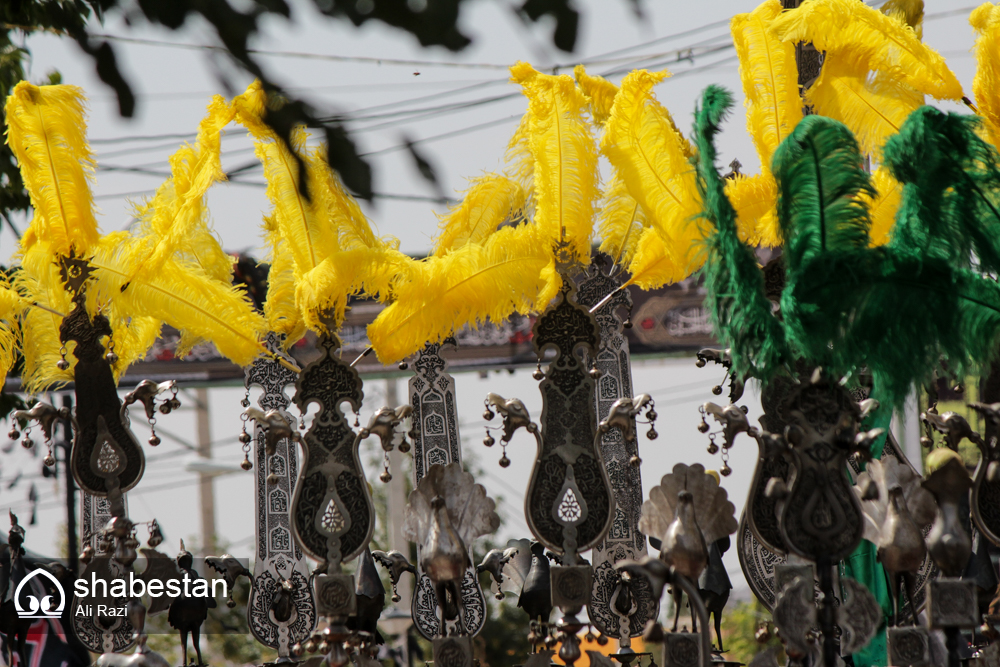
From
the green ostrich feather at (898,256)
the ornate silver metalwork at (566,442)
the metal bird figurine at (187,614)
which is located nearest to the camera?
the green ostrich feather at (898,256)

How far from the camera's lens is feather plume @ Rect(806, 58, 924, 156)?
5477 mm

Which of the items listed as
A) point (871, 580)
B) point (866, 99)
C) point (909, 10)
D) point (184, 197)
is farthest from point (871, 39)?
point (184, 197)

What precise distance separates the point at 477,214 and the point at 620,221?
2.78 ft

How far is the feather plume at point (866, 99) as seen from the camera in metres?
5.48

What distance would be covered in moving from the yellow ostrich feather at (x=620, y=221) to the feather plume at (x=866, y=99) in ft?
3.76

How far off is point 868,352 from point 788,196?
69 centimetres

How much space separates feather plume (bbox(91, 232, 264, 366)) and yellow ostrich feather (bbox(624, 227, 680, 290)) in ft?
7.01

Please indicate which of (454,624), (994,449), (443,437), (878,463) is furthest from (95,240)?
(994,449)

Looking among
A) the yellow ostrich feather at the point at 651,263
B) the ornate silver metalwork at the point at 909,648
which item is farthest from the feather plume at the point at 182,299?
the ornate silver metalwork at the point at 909,648

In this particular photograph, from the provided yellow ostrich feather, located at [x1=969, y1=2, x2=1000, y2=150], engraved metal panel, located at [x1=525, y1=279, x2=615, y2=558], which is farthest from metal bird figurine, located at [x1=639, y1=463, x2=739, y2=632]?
yellow ostrich feather, located at [x1=969, y1=2, x2=1000, y2=150]

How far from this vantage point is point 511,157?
602 cm

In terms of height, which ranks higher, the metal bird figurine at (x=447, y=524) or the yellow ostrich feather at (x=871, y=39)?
the yellow ostrich feather at (x=871, y=39)

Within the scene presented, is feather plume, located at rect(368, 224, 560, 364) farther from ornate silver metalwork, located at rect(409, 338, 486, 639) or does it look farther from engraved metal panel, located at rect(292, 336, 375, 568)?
Answer: ornate silver metalwork, located at rect(409, 338, 486, 639)

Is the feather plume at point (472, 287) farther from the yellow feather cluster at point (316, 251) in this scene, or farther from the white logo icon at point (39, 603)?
the white logo icon at point (39, 603)
